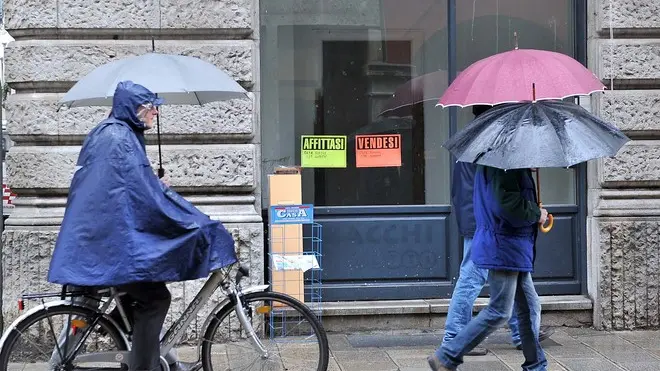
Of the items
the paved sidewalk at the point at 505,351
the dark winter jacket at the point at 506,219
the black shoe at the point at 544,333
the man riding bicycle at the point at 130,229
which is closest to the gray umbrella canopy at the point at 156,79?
the man riding bicycle at the point at 130,229

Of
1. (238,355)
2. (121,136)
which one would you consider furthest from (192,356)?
(121,136)

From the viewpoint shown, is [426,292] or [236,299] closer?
[236,299]

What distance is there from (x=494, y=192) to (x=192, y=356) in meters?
2.00

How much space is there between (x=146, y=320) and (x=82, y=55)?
291 cm

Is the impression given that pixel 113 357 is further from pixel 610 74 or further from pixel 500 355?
pixel 610 74

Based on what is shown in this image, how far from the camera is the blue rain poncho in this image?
4820mm

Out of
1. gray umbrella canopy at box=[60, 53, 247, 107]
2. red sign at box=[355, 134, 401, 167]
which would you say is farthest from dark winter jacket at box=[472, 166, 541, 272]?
red sign at box=[355, 134, 401, 167]

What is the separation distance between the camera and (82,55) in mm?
7215

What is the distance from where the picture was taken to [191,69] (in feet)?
18.9

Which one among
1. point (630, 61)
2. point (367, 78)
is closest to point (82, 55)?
point (367, 78)

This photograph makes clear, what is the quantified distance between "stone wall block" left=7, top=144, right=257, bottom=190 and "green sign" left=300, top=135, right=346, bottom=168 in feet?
2.40

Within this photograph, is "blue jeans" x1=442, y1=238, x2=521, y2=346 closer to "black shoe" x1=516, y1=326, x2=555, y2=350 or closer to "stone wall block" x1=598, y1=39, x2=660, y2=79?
"black shoe" x1=516, y1=326, x2=555, y2=350

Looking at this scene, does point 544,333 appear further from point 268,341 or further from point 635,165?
point 268,341

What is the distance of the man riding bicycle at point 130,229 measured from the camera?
482 centimetres
